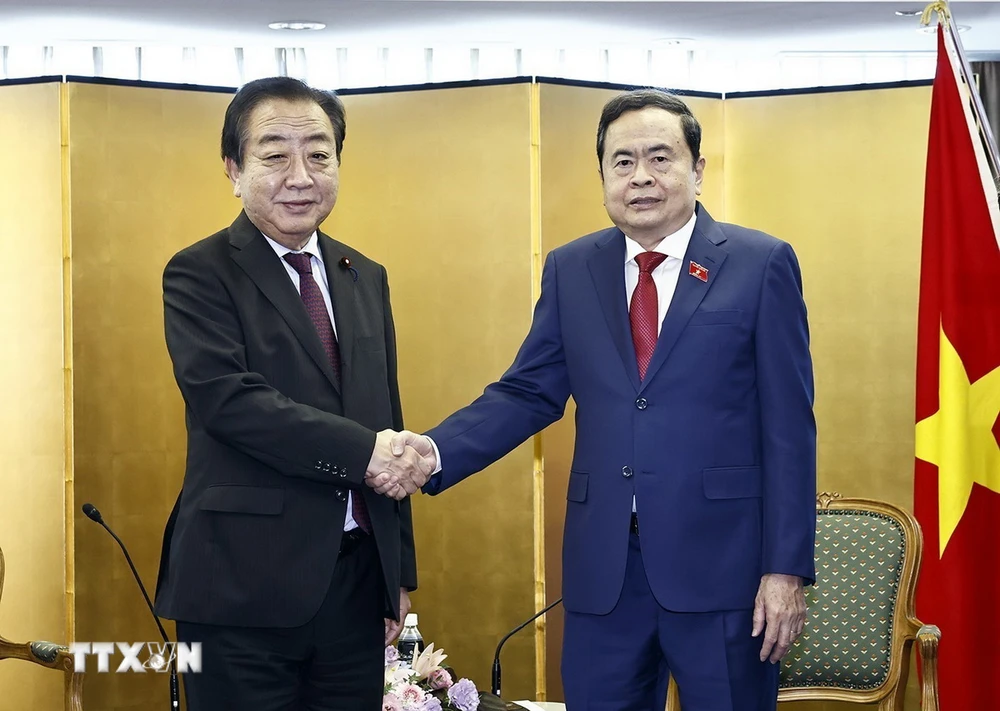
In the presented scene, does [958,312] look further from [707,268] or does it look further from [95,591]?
[95,591]

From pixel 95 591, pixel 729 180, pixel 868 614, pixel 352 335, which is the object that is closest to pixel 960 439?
pixel 868 614

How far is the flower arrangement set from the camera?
3.01m

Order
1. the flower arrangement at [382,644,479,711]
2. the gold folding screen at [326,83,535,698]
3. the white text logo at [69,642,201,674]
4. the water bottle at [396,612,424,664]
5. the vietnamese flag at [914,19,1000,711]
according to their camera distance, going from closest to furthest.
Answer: the flower arrangement at [382,644,479,711] → the water bottle at [396,612,424,664] → the vietnamese flag at [914,19,1000,711] → the white text logo at [69,642,201,674] → the gold folding screen at [326,83,535,698]

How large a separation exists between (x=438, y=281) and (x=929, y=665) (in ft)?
7.83

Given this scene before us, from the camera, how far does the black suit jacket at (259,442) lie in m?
2.61

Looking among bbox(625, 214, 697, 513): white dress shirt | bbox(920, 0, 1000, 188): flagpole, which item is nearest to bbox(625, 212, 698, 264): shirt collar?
bbox(625, 214, 697, 513): white dress shirt

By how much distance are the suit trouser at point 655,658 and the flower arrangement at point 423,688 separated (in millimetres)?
462

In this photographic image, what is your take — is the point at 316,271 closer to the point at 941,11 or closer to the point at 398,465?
the point at 398,465

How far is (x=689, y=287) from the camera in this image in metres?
2.75

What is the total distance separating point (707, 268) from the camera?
2768 millimetres

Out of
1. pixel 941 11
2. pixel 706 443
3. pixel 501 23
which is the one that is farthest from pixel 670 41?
pixel 706 443

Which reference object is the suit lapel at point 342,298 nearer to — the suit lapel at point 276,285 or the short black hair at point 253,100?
the suit lapel at point 276,285

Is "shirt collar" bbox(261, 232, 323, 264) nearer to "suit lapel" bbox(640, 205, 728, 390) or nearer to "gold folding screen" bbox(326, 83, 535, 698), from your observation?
"suit lapel" bbox(640, 205, 728, 390)

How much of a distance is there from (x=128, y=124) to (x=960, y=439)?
10.7ft
